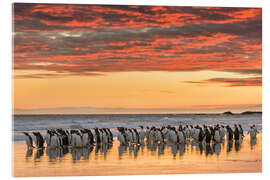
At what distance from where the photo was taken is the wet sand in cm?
1043

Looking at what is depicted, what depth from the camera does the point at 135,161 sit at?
11.4 metres

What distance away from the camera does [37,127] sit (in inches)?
899

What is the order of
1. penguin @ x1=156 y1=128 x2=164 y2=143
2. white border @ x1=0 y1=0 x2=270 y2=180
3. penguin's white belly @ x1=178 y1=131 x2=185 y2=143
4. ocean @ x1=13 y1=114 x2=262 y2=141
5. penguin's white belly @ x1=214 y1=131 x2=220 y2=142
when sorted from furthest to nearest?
ocean @ x1=13 y1=114 x2=262 y2=141 → penguin's white belly @ x1=214 y1=131 x2=220 y2=142 → penguin @ x1=156 y1=128 x2=164 y2=143 → penguin's white belly @ x1=178 y1=131 x2=185 y2=143 → white border @ x1=0 y1=0 x2=270 y2=180

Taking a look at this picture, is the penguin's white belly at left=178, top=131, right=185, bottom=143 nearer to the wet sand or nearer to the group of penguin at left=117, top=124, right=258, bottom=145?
the group of penguin at left=117, top=124, right=258, bottom=145

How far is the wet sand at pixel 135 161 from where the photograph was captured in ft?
34.2

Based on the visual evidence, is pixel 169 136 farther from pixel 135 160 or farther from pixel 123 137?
pixel 135 160

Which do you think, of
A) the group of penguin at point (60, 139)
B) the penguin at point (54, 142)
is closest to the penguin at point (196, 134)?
the group of penguin at point (60, 139)

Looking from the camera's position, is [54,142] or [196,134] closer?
[54,142]

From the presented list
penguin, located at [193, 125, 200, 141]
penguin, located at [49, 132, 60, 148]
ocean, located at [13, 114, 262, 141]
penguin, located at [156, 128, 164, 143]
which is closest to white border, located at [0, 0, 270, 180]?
ocean, located at [13, 114, 262, 141]
